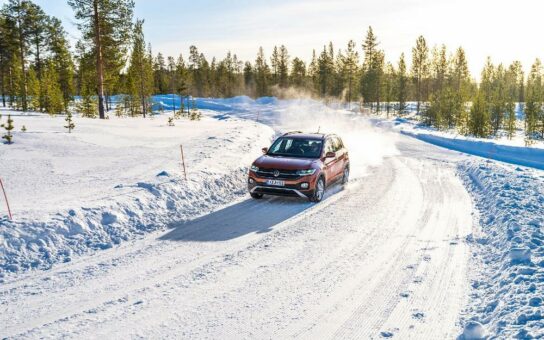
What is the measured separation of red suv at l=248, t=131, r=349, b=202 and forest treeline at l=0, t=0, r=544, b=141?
21.9 meters

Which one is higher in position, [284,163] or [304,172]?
[284,163]

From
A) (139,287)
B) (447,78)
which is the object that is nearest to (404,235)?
(139,287)

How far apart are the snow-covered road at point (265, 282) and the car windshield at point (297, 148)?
2473 mm

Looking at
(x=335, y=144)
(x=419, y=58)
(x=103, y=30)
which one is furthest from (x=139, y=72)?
(x=419, y=58)

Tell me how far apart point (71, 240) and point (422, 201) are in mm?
8315

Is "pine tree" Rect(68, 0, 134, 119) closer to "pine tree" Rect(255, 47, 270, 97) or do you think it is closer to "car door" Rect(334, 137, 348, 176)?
"car door" Rect(334, 137, 348, 176)

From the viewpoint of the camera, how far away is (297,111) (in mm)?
55562

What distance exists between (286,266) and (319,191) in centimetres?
468

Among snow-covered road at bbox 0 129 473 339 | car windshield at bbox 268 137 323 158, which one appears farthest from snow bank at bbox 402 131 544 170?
snow-covered road at bbox 0 129 473 339

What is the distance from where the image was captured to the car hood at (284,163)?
34.3 feet

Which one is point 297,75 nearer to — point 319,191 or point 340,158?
point 340,158

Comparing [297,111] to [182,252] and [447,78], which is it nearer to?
[182,252]

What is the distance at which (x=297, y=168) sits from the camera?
10383 millimetres

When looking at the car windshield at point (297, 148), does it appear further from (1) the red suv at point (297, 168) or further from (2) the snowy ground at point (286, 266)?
(2) the snowy ground at point (286, 266)
